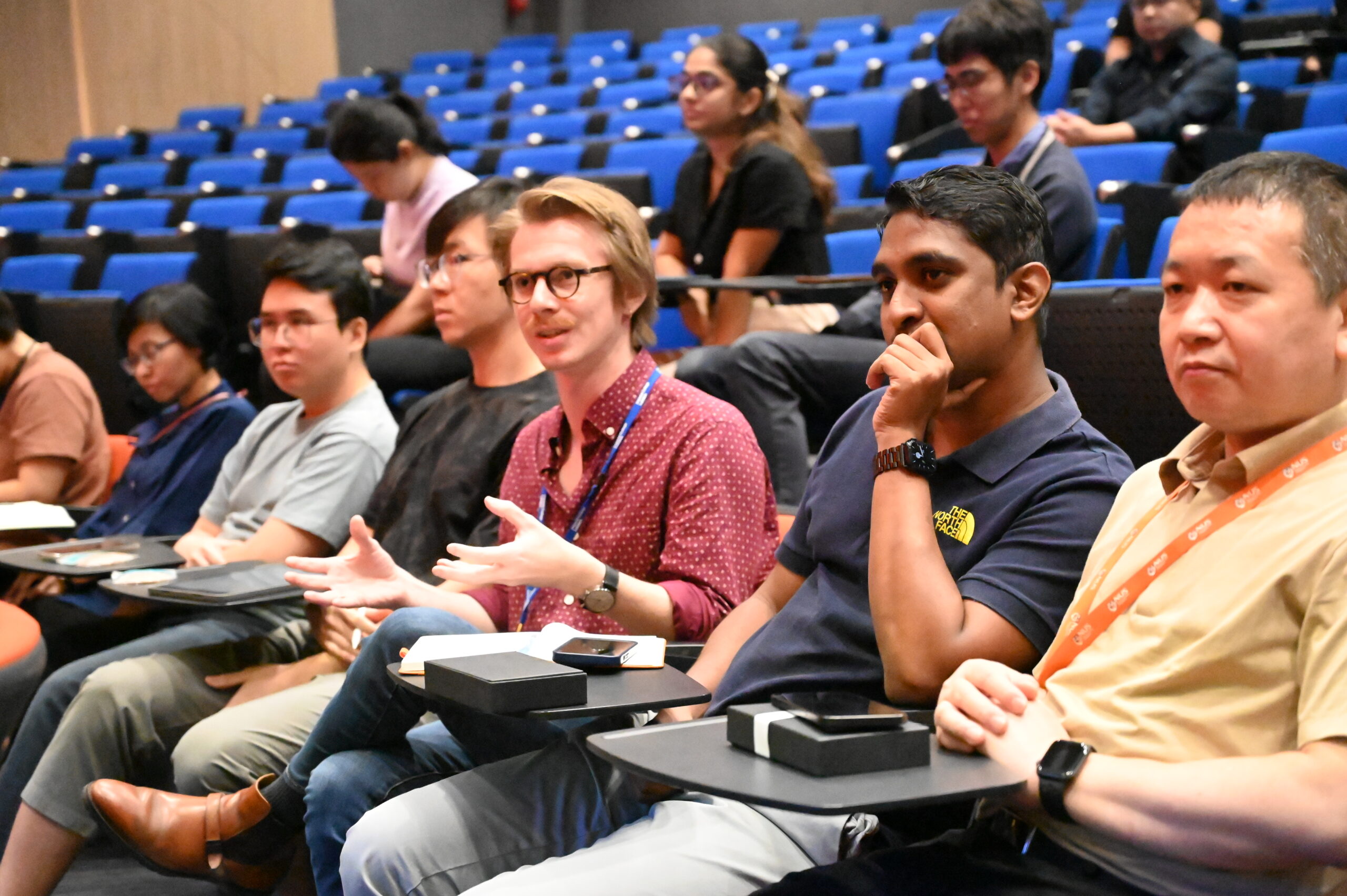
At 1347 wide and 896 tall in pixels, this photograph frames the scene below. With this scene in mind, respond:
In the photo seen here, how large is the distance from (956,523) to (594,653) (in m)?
0.38

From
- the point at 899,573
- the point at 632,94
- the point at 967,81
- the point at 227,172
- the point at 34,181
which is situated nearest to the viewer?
the point at 899,573

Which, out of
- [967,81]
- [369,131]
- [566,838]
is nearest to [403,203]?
[369,131]

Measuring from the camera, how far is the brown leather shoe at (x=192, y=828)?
1653 millimetres

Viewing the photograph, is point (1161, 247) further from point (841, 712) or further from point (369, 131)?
point (369, 131)

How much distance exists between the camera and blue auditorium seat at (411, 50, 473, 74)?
9289 millimetres

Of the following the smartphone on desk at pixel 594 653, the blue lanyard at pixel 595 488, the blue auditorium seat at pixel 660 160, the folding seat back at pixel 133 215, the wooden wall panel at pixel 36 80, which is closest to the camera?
the smartphone on desk at pixel 594 653

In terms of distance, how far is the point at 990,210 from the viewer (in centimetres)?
124

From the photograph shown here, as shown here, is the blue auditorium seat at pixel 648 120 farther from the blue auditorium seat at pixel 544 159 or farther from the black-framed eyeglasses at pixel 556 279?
the black-framed eyeglasses at pixel 556 279

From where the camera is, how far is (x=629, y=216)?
175 cm

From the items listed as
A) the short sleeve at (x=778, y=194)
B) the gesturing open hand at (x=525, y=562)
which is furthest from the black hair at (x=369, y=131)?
the gesturing open hand at (x=525, y=562)

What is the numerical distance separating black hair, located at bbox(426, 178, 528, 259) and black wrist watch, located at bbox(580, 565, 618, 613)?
870 mm

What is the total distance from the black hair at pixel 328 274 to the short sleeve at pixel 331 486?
0.27m

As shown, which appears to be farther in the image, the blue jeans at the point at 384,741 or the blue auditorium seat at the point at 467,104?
the blue auditorium seat at the point at 467,104

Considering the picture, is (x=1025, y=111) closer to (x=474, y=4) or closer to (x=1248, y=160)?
(x=1248, y=160)
